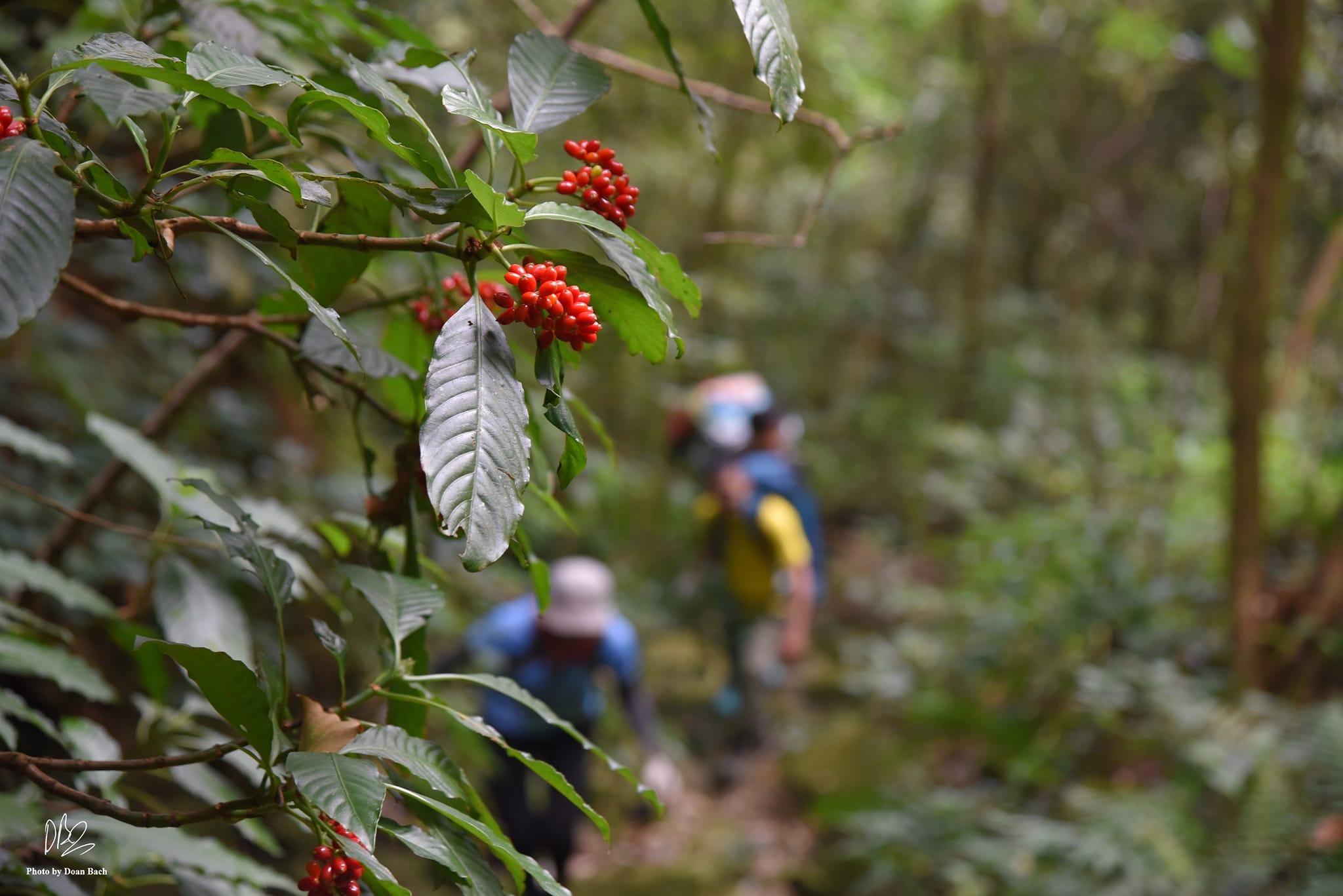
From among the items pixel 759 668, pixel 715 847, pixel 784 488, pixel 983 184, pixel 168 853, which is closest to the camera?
pixel 168 853

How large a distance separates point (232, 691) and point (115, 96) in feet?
1.83

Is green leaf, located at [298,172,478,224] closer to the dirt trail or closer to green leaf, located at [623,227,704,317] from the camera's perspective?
green leaf, located at [623,227,704,317]

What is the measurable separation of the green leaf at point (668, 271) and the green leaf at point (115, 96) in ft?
1.45

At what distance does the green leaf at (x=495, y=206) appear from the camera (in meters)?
0.80

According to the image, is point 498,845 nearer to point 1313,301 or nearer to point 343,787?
point 343,787

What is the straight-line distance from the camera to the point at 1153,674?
435 cm

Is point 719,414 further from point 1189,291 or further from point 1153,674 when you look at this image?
point 1189,291

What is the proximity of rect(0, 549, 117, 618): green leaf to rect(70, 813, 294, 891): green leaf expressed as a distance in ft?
1.08

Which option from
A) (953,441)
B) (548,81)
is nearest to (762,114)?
(548,81)

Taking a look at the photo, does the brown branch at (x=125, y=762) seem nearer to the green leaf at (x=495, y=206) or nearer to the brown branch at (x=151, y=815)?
the brown branch at (x=151, y=815)

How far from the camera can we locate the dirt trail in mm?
4734

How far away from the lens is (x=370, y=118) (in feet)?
2.67

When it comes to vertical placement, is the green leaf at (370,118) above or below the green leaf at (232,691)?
above

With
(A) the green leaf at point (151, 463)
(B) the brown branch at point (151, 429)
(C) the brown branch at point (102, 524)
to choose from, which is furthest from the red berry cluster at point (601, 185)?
(B) the brown branch at point (151, 429)
